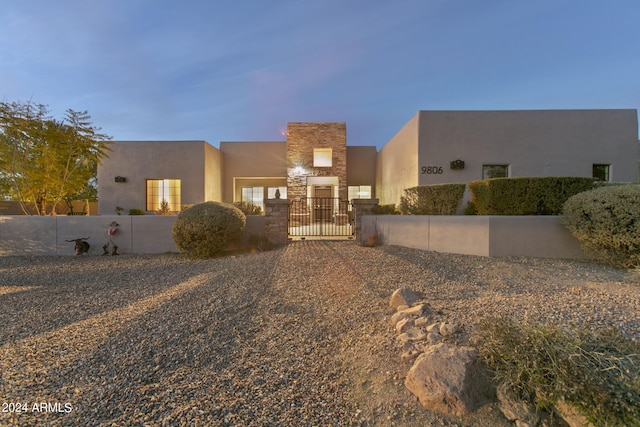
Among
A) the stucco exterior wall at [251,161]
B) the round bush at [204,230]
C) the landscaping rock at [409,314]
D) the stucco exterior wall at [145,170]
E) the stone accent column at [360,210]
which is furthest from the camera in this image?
the stucco exterior wall at [251,161]

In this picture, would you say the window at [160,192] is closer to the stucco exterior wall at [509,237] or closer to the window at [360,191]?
the window at [360,191]

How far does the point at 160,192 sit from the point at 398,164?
11.4 metres

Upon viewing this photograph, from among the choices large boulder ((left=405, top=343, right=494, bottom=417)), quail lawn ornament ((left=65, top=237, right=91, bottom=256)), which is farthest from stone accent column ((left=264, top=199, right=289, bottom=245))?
large boulder ((left=405, top=343, right=494, bottom=417))

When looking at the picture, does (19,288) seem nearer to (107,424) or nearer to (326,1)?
(107,424)

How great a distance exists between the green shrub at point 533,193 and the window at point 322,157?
30.3 feet

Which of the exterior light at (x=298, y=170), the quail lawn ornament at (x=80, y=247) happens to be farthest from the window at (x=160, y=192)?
the quail lawn ornament at (x=80, y=247)

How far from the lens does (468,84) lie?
524 inches

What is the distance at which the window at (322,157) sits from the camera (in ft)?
48.0

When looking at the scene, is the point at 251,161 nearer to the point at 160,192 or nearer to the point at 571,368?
the point at 160,192

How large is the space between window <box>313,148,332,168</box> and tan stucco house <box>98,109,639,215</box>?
5 centimetres

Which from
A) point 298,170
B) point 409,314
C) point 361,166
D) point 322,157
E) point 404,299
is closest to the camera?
point 409,314

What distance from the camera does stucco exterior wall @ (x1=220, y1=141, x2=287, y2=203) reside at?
15.4 m

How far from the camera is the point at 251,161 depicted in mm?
15609

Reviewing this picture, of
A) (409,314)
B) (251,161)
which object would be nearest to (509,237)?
(409,314)
